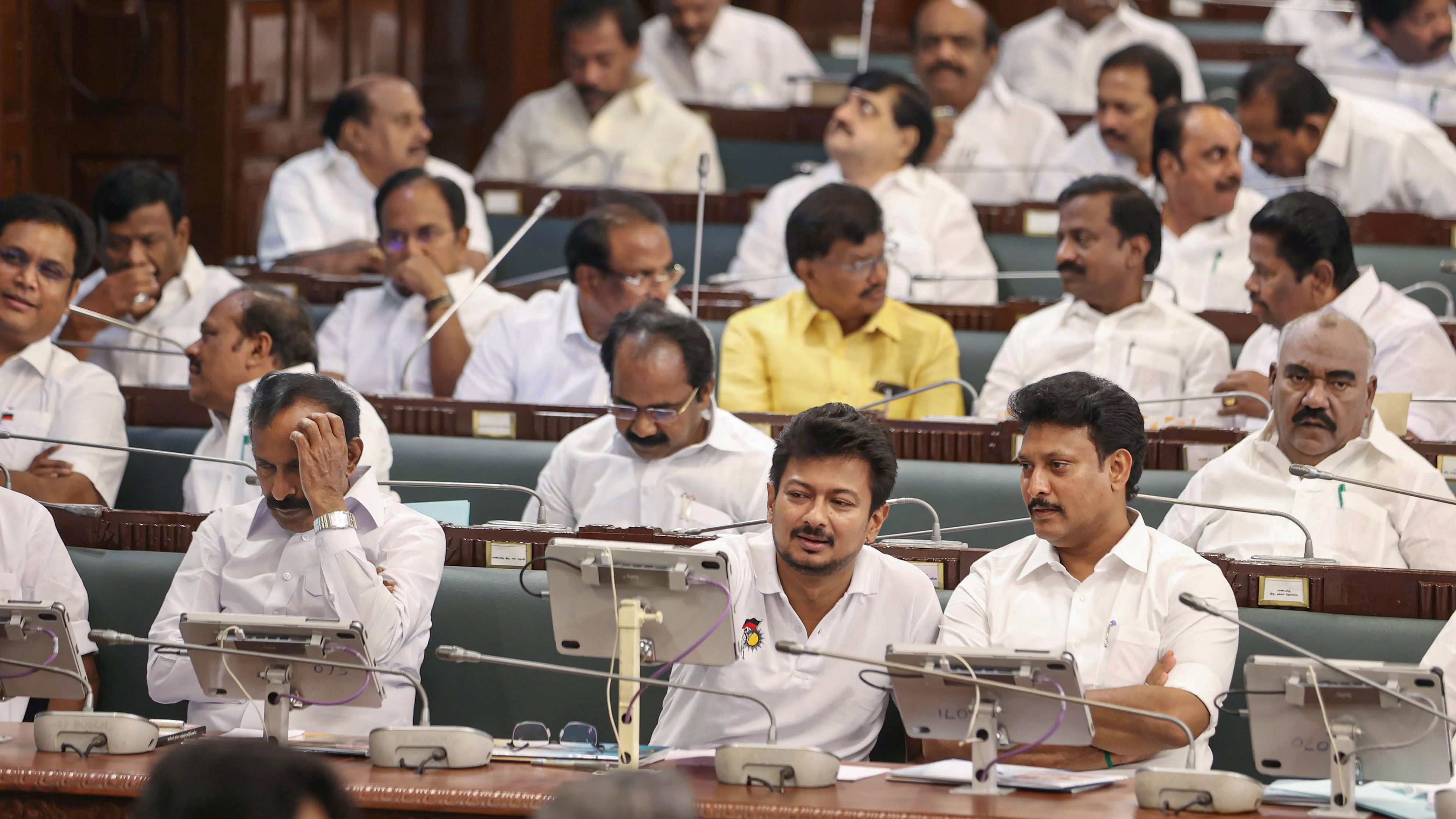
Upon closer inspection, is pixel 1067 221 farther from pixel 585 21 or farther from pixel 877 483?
pixel 585 21

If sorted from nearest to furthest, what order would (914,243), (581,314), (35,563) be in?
(35,563) → (581,314) → (914,243)

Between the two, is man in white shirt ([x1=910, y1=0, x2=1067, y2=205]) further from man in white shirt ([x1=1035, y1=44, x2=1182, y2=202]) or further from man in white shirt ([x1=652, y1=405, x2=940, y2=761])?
man in white shirt ([x1=652, y1=405, x2=940, y2=761])

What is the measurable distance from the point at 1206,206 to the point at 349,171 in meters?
2.47

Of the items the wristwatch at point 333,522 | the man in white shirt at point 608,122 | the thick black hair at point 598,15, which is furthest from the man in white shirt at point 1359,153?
the wristwatch at point 333,522

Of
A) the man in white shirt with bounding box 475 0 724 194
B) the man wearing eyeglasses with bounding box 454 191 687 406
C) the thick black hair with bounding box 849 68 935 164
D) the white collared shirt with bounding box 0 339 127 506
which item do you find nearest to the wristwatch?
the white collared shirt with bounding box 0 339 127 506

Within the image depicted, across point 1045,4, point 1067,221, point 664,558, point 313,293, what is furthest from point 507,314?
point 1045,4

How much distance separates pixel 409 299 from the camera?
16.0 ft

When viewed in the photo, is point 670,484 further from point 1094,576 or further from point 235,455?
point 1094,576

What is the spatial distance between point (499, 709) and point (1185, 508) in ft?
4.10

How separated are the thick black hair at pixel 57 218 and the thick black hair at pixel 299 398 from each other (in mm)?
1310

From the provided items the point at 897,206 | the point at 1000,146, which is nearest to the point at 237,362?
the point at 897,206

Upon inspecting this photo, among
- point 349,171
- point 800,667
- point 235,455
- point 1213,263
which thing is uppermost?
point 349,171

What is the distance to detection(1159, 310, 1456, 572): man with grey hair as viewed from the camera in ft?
10.7

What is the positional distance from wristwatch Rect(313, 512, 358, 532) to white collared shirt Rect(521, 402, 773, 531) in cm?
71
